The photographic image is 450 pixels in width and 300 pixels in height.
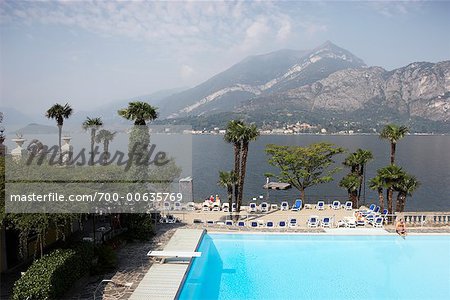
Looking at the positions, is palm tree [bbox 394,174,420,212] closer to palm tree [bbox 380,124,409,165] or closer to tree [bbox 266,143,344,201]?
palm tree [bbox 380,124,409,165]

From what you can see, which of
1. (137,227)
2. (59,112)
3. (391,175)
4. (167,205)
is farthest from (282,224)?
(59,112)

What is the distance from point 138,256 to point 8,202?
6134 millimetres

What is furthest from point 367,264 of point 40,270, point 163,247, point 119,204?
point 40,270

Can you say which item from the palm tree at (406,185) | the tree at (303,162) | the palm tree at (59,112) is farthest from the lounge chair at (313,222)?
the palm tree at (59,112)

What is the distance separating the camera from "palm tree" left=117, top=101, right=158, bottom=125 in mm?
18828

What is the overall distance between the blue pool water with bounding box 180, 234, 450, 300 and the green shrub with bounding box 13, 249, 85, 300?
361 centimetres

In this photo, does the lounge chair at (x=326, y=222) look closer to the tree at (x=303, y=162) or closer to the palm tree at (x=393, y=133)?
the tree at (x=303, y=162)

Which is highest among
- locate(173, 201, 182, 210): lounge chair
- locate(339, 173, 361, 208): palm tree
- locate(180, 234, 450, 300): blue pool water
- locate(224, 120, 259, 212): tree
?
locate(224, 120, 259, 212): tree

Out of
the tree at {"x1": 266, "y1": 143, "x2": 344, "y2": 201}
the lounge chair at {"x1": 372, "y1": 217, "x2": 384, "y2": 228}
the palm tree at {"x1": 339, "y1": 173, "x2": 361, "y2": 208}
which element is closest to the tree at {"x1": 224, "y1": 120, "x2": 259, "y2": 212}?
the tree at {"x1": 266, "y1": 143, "x2": 344, "y2": 201}

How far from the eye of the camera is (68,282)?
11555 mm

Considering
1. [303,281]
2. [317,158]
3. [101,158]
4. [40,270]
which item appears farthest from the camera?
[317,158]

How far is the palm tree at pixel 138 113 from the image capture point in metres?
18.8

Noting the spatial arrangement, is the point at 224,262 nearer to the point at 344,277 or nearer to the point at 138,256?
the point at 138,256

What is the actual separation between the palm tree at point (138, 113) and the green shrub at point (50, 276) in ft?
26.9
